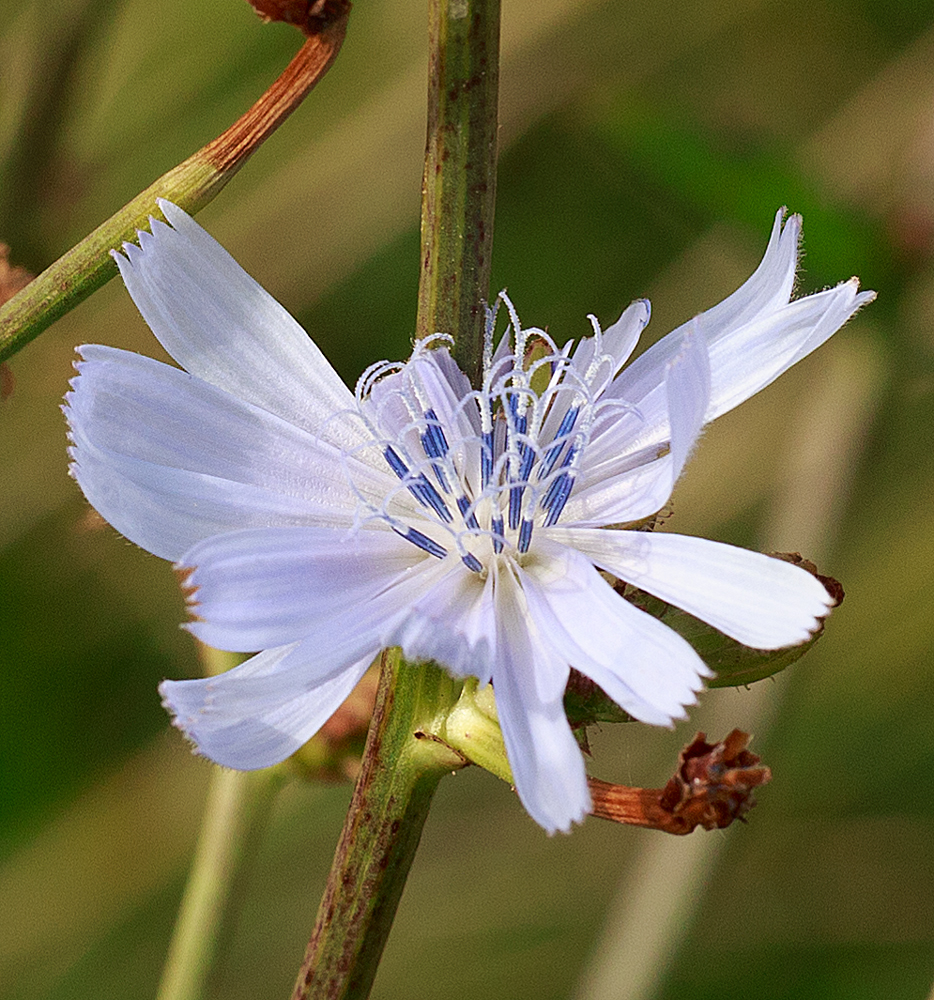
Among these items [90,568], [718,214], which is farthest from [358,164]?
[90,568]

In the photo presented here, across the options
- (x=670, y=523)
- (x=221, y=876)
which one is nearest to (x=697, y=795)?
(x=221, y=876)

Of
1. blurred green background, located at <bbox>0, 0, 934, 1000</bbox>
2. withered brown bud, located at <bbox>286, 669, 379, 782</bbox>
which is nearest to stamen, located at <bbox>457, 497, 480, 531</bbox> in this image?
withered brown bud, located at <bbox>286, 669, 379, 782</bbox>

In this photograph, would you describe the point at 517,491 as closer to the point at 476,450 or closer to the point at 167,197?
the point at 476,450

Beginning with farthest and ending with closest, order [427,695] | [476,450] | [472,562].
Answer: [476,450] < [472,562] < [427,695]

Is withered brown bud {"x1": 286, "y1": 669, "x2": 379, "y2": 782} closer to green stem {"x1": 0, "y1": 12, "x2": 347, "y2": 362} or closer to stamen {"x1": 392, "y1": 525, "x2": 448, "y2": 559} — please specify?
stamen {"x1": 392, "y1": 525, "x2": 448, "y2": 559}

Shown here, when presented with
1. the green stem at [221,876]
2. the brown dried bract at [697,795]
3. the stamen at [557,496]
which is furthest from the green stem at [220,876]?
the brown dried bract at [697,795]
